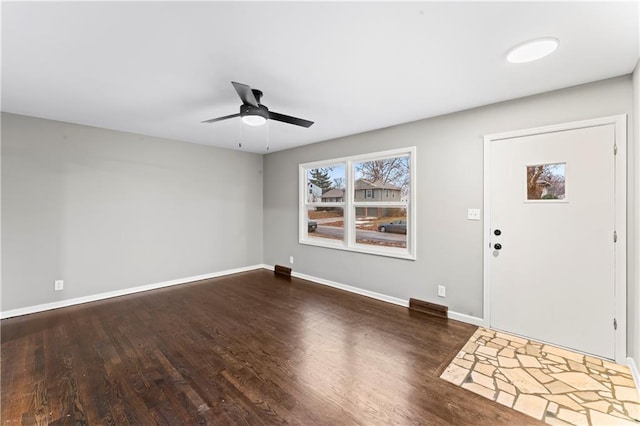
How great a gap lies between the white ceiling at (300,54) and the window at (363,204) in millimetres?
969

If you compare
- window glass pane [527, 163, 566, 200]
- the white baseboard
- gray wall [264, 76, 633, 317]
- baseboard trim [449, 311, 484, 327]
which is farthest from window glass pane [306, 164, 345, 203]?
window glass pane [527, 163, 566, 200]

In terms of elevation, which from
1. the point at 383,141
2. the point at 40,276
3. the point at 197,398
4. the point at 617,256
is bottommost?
the point at 197,398

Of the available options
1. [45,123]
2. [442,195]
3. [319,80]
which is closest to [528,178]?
[442,195]

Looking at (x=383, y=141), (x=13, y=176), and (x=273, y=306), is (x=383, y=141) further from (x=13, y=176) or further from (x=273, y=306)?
(x=13, y=176)

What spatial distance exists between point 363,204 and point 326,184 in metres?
0.93

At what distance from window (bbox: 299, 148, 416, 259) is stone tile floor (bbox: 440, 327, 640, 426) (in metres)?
1.46

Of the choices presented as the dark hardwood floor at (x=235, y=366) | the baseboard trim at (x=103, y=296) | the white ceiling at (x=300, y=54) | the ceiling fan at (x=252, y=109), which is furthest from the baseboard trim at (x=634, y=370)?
the baseboard trim at (x=103, y=296)

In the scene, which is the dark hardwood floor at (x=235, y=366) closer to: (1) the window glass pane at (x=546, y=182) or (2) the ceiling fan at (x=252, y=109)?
(1) the window glass pane at (x=546, y=182)

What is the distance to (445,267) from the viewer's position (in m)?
3.36

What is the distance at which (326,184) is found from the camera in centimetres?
496

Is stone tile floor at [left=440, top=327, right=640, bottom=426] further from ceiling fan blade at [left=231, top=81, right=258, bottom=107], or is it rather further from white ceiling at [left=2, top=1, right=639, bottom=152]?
ceiling fan blade at [left=231, top=81, right=258, bottom=107]

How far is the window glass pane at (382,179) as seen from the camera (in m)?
3.85

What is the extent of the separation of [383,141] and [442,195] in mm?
1171

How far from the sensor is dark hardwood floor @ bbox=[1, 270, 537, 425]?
5.86ft
